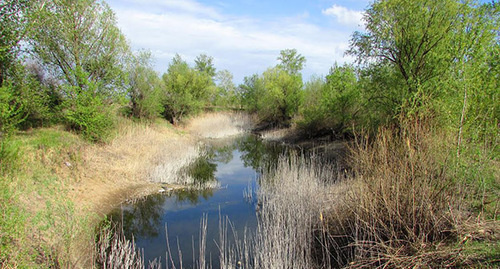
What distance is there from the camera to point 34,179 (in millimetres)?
7781

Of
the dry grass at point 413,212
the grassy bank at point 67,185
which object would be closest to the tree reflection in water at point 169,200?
the grassy bank at point 67,185

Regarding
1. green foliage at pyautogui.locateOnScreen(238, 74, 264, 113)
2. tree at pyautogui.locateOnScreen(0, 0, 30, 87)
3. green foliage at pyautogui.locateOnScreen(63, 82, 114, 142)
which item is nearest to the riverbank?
green foliage at pyautogui.locateOnScreen(63, 82, 114, 142)

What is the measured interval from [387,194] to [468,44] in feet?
12.9

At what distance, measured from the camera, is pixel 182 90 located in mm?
29859

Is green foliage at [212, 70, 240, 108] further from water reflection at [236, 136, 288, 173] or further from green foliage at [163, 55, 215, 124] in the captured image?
water reflection at [236, 136, 288, 173]

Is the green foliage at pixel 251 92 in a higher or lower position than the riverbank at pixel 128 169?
higher

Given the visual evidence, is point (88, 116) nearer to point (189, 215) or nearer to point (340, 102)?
point (189, 215)

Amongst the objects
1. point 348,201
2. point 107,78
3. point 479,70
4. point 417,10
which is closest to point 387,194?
point 348,201

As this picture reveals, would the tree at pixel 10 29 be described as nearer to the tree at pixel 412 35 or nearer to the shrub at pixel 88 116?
the shrub at pixel 88 116

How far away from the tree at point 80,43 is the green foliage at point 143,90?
670 centimetres

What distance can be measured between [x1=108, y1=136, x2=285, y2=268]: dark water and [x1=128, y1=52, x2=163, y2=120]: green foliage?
10.4 meters

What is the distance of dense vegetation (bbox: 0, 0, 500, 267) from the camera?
4172 millimetres

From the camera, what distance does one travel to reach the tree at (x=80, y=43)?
12945mm

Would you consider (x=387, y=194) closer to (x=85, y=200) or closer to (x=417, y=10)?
(x=85, y=200)
